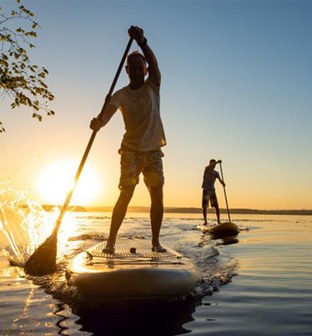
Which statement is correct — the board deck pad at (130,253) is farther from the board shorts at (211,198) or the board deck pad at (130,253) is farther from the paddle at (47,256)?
the board shorts at (211,198)

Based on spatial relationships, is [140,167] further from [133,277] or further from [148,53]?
[133,277]

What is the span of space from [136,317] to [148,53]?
11.3 feet

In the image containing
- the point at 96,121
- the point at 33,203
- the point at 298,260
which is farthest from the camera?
the point at 33,203

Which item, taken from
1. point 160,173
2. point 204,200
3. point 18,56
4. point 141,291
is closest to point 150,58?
point 160,173

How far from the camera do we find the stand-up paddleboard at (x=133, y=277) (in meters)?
3.86

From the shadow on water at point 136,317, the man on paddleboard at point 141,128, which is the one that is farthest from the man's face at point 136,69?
the shadow on water at point 136,317

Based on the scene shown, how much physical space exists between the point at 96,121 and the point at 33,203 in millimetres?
11350

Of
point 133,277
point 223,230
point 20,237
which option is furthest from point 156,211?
point 223,230

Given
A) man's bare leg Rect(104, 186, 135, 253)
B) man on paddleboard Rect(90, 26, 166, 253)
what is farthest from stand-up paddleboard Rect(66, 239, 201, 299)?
man on paddleboard Rect(90, 26, 166, 253)

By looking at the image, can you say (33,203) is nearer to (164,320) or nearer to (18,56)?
(18,56)

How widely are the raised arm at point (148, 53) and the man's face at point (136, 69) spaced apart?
0.29 feet

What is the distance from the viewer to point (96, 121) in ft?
18.5

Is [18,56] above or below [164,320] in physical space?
above

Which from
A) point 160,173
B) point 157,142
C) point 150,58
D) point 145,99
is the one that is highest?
point 150,58
